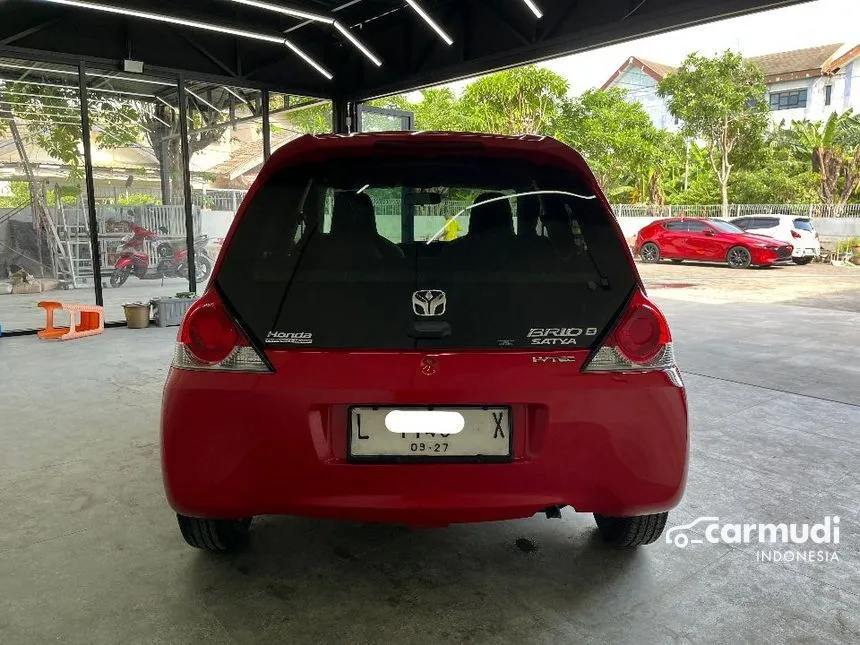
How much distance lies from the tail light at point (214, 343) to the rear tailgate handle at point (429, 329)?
0.41 metres

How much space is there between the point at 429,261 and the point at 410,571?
1.08 metres

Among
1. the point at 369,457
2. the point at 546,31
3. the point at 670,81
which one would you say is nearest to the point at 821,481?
the point at 369,457

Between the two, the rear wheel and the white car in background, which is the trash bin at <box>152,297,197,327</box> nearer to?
the rear wheel

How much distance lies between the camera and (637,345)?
1748mm

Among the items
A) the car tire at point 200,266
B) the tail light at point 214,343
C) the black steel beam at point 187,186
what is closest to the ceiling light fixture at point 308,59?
the black steel beam at point 187,186

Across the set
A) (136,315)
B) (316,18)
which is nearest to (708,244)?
(316,18)

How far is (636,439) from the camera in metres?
1.71

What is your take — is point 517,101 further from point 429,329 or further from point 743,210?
point 429,329

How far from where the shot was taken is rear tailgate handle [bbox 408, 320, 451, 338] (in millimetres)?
1693

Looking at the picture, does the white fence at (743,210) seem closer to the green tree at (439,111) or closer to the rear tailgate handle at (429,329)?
the green tree at (439,111)

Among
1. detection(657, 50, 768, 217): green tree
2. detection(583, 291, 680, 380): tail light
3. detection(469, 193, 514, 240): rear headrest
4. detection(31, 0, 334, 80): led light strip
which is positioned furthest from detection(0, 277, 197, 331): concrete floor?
detection(657, 50, 768, 217): green tree

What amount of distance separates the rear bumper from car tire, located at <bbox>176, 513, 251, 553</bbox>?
0.41 meters

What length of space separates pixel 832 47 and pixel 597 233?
41.1 meters

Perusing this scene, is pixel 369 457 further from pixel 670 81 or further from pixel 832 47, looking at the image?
pixel 832 47
